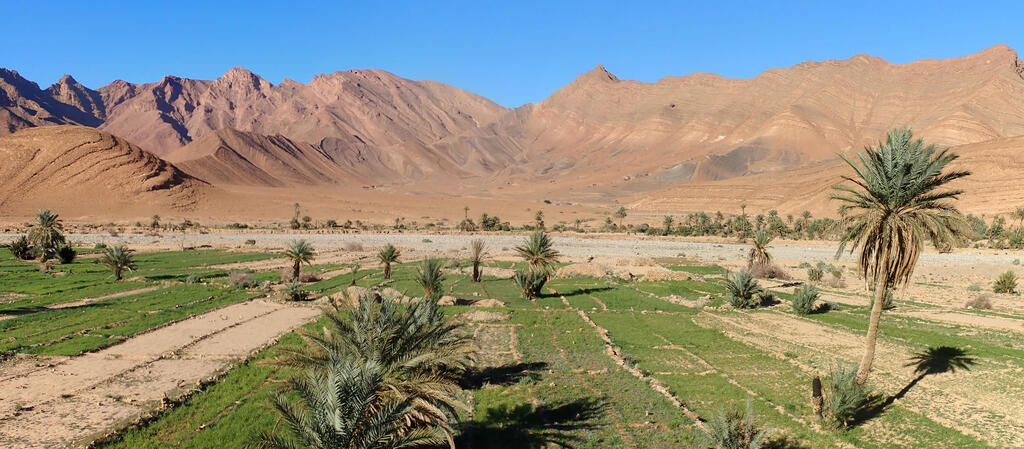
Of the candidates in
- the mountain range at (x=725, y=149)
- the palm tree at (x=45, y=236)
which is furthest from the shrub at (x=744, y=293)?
the mountain range at (x=725, y=149)

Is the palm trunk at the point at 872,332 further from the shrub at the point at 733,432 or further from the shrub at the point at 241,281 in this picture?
the shrub at the point at 241,281

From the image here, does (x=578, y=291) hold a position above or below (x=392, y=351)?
below

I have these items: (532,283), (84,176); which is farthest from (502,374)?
(84,176)

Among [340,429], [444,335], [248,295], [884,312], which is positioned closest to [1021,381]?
[884,312]

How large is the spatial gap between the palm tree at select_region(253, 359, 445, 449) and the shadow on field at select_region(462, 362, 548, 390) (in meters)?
5.94

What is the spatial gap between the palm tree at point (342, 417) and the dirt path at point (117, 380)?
610 centimetres

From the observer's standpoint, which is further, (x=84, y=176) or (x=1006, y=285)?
(x=84, y=176)

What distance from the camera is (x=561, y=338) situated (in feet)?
58.6

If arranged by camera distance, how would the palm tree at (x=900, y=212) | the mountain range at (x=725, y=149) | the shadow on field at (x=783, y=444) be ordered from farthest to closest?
the mountain range at (x=725, y=149) < the palm tree at (x=900, y=212) < the shadow on field at (x=783, y=444)

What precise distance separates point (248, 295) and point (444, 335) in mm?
18822

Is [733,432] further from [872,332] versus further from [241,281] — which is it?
[241,281]

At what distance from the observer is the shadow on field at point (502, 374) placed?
43.4 ft

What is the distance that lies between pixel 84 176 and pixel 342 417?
134 m

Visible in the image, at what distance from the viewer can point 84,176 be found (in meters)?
108
